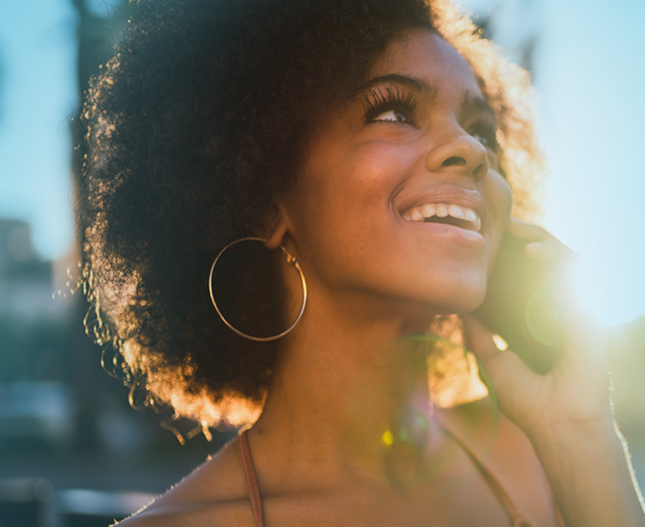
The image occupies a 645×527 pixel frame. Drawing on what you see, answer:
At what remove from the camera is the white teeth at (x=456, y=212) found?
71.9 inches

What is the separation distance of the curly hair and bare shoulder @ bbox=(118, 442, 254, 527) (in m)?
0.52

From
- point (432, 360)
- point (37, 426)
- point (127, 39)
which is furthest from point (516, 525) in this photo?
point (37, 426)

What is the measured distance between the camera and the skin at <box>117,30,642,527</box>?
1.78 m

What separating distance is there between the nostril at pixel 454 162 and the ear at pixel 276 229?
0.64m

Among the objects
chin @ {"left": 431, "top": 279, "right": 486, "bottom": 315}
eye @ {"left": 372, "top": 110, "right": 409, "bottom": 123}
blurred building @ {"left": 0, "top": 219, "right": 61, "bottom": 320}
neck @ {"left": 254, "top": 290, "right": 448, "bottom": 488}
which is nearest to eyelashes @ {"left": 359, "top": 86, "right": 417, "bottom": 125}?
eye @ {"left": 372, "top": 110, "right": 409, "bottom": 123}

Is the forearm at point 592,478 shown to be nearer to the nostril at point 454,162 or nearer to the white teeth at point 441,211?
the white teeth at point 441,211

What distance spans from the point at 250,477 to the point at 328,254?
881 millimetres

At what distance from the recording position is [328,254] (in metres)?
1.86

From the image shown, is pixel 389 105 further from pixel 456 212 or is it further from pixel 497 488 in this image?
pixel 497 488

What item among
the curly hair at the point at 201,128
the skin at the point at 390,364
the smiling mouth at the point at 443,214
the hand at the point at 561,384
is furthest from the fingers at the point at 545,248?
the curly hair at the point at 201,128

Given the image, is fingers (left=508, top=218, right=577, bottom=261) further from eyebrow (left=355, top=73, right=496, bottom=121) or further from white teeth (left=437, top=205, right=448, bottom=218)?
eyebrow (left=355, top=73, right=496, bottom=121)

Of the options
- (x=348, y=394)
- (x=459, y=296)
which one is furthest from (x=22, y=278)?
(x=459, y=296)

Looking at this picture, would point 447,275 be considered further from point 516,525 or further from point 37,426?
point 37,426

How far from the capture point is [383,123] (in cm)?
188
